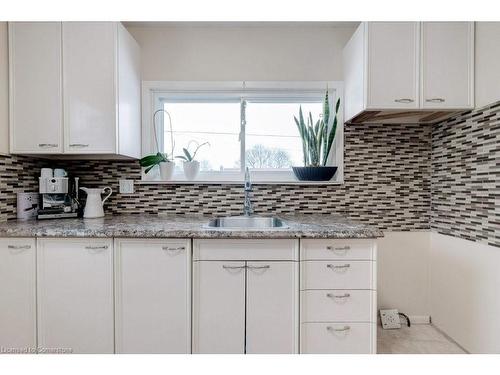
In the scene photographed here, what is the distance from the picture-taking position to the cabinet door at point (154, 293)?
1.63m

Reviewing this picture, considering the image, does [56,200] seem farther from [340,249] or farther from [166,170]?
[340,249]

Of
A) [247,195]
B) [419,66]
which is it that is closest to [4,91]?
[247,195]

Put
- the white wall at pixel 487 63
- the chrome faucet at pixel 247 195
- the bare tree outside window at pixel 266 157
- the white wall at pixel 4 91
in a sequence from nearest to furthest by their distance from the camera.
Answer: the white wall at pixel 487 63 < the white wall at pixel 4 91 < the chrome faucet at pixel 247 195 < the bare tree outside window at pixel 266 157

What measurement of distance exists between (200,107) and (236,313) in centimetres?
159

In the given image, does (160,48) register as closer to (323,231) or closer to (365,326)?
(323,231)

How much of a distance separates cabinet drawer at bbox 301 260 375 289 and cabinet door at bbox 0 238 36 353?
4.97ft

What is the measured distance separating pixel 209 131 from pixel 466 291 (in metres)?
2.13

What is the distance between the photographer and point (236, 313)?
5.35 ft

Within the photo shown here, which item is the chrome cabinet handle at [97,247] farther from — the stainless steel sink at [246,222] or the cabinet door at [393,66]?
the cabinet door at [393,66]

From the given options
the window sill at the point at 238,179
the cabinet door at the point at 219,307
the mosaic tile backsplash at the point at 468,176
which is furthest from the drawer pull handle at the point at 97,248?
the mosaic tile backsplash at the point at 468,176

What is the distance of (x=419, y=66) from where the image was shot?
1.87 m

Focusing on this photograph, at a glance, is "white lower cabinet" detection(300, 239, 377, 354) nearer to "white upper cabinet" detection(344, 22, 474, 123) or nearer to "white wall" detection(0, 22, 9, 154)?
"white upper cabinet" detection(344, 22, 474, 123)

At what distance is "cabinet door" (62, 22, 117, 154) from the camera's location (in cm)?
189

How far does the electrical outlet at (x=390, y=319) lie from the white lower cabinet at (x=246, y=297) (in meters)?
0.97
